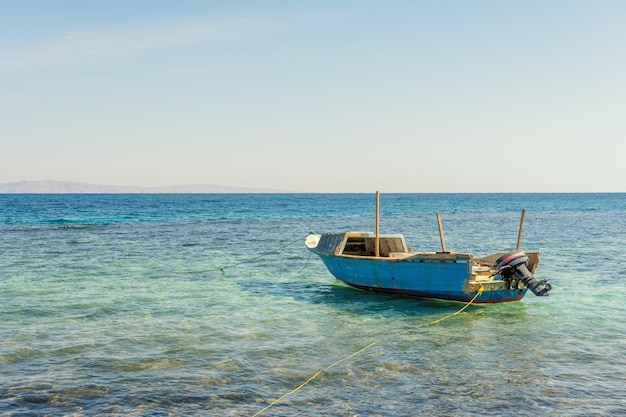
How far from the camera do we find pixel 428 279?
1808 cm

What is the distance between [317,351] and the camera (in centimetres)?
1305

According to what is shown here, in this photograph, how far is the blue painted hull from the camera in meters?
17.4

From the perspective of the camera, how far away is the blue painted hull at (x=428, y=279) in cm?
1739

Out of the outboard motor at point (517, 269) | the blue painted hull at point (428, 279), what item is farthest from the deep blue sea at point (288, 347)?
the outboard motor at point (517, 269)

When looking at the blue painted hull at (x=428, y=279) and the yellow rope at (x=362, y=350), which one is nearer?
the yellow rope at (x=362, y=350)

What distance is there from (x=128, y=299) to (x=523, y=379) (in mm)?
13022

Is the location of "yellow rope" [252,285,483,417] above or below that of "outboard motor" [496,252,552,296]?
below

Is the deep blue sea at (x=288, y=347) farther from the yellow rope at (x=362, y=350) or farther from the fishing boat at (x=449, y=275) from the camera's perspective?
the fishing boat at (x=449, y=275)

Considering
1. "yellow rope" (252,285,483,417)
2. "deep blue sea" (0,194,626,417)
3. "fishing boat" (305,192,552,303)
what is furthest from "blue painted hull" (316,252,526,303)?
"deep blue sea" (0,194,626,417)

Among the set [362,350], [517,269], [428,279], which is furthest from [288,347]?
[517,269]

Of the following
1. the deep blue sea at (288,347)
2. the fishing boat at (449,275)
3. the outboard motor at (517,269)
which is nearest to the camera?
the deep blue sea at (288,347)

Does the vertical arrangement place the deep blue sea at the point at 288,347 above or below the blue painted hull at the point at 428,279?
below

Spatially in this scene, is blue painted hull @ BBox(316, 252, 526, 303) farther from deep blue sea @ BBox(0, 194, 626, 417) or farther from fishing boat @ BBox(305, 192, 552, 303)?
deep blue sea @ BBox(0, 194, 626, 417)

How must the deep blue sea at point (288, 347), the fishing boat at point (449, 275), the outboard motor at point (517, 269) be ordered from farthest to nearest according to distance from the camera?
the fishing boat at point (449, 275), the outboard motor at point (517, 269), the deep blue sea at point (288, 347)
